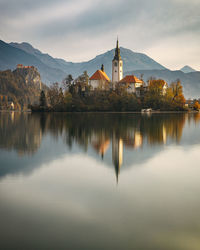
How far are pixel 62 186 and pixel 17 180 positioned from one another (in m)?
1.61

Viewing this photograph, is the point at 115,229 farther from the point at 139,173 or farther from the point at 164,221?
the point at 139,173

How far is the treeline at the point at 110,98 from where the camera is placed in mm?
88312

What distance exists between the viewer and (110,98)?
91.6 m

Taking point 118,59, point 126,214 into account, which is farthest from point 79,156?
point 118,59

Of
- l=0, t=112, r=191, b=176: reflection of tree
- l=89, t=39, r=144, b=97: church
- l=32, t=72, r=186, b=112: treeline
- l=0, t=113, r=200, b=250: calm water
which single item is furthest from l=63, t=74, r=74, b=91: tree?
l=0, t=113, r=200, b=250: calm water

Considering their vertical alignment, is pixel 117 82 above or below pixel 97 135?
above

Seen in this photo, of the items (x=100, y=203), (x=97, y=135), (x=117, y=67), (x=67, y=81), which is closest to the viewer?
(x=100, y=203)

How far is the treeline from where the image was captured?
290 feet

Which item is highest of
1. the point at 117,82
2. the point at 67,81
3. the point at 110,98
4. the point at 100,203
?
the point at 117,82

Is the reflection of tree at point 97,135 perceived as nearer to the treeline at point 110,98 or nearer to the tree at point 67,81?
the treeline at point 110,98

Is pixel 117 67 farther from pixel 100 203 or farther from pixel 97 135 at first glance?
pixel 100 203

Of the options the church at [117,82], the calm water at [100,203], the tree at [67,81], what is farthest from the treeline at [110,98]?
the calm water at [100,203]

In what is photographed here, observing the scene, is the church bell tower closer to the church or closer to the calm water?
the church

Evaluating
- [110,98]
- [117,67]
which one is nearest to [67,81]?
[110,98]
